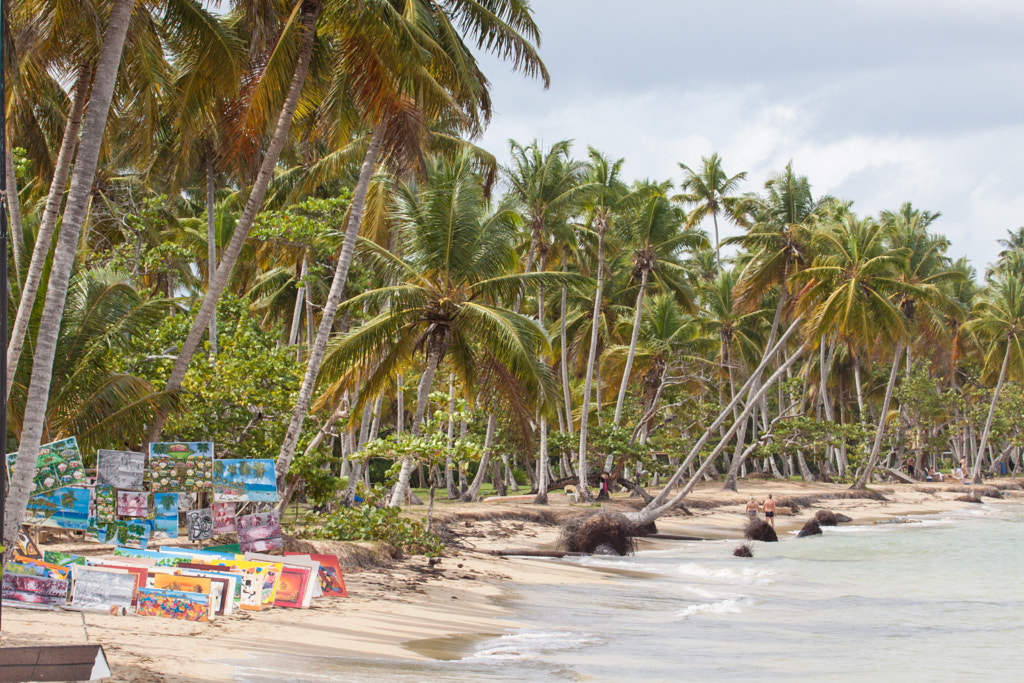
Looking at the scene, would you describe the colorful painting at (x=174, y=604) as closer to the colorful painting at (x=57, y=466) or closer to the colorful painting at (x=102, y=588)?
the colorful painting at (x=102, y=588)

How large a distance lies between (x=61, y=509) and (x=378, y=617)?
12.8 feet

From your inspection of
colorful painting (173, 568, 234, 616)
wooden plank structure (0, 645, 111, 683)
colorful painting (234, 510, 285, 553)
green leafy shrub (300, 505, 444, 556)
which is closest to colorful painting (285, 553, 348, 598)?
colorful painting (234, 510, 285, 553)

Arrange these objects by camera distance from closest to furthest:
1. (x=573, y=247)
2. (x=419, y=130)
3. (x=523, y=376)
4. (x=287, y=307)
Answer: (x=419, y=130) < (x=523, y=376) < (x=573, y=247) < (x=287, y=307)

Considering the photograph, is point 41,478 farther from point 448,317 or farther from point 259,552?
point 448,317

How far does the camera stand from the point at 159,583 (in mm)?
7836

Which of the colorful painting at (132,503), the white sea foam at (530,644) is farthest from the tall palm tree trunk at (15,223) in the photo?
the white sea foam at (530,644)

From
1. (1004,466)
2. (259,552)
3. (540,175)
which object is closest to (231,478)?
(259,552)

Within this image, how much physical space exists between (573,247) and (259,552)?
18925 mm

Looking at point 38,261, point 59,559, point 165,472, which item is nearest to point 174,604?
point 59,559

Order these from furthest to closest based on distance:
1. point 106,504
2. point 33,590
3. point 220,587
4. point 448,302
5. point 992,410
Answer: point 992,410 → point 448,302 → point 106,504 → point 220,587 → point 33,590

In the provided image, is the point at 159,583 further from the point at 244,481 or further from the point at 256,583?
the point at 244,481

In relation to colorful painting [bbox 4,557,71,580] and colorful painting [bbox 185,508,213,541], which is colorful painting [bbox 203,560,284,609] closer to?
colorful painting [bbox 4,557,71,580]

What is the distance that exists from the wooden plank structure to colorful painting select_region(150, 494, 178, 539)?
19.8 feet

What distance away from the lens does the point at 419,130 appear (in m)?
12.7
